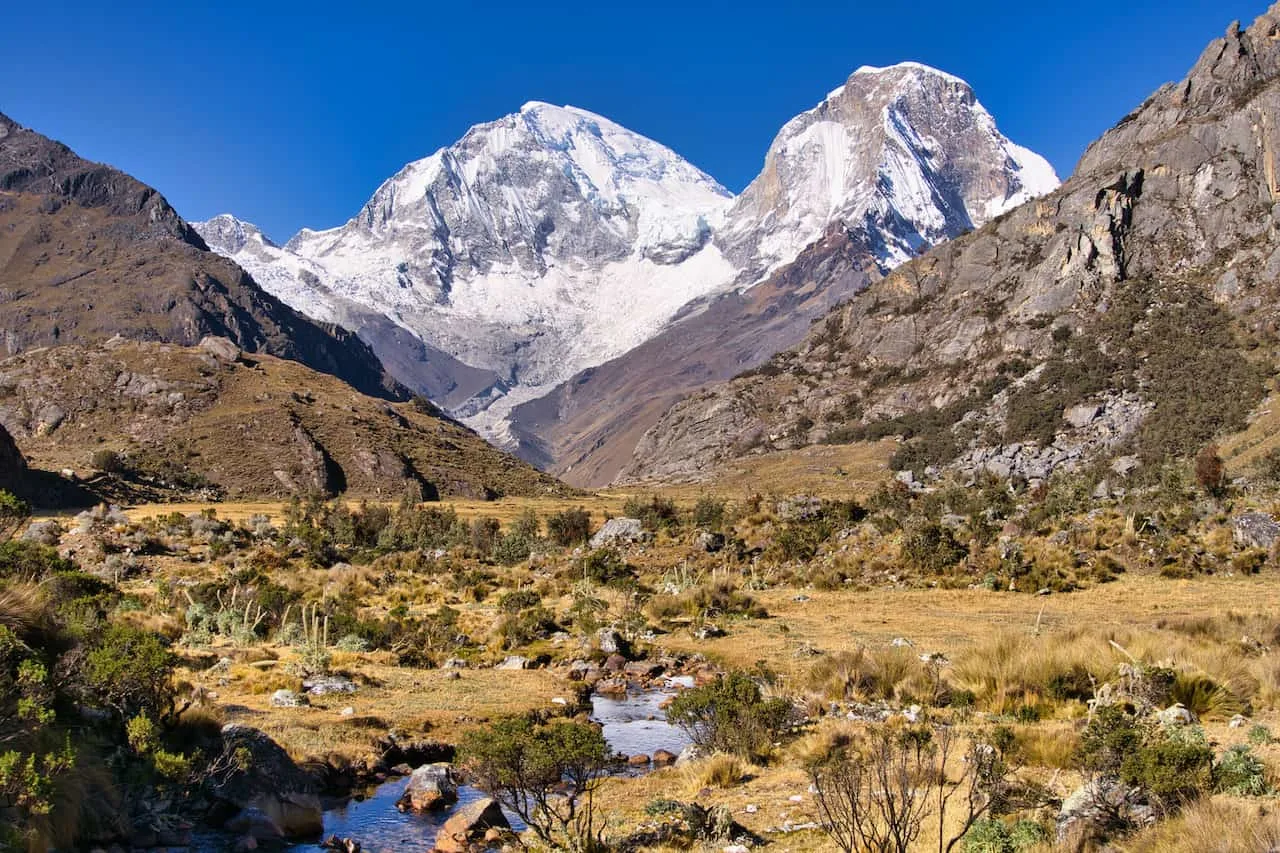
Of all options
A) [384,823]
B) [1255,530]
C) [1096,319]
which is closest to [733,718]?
[384,823]

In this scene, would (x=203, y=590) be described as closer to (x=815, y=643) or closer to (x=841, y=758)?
(x=815, y=643)

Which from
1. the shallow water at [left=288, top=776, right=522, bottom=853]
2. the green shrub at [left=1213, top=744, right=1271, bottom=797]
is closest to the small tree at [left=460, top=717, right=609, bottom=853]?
the shallow water at [left=288, top=776, right=522, bottom=853]

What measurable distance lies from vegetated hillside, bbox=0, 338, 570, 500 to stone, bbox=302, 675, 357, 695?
6588 cm

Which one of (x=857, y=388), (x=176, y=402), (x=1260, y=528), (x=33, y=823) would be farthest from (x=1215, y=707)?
(x=857, y=388)

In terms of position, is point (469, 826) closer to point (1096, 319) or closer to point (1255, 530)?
point (1255, 530)

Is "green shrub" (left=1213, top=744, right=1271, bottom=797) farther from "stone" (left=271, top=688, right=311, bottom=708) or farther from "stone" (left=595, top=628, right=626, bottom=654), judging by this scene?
"stone" (left=595, top=628, right=626, bottom=654)

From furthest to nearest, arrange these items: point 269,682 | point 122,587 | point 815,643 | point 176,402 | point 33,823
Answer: point 176,402
point 122,587
point 815,643
point 269,682
point 33,823

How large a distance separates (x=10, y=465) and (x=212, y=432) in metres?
25.7

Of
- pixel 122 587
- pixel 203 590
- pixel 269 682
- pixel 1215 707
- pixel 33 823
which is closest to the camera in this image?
pixel 33 823

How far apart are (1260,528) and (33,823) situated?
3153 centimetres

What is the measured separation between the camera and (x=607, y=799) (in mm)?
11406

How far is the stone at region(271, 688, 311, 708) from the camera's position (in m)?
15.2

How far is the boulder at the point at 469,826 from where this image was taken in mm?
9711

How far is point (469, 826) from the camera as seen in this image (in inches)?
395
